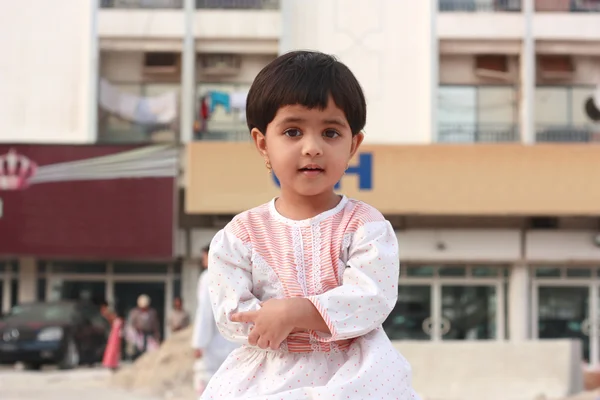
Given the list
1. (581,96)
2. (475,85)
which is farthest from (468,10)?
(581,96)

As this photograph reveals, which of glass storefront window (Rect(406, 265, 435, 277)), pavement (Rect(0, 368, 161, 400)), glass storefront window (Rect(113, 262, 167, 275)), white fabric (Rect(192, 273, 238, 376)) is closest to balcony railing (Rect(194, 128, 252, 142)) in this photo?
glass storefront window (Rect(113, 262, 167, 275))

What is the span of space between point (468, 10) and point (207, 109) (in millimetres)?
6406

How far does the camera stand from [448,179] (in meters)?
24.0

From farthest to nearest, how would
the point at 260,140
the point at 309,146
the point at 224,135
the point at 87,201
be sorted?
the point at 224,135 < the point at 87,201 < the point at 260,140 < the point at 309,146

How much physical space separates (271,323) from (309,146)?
499mm

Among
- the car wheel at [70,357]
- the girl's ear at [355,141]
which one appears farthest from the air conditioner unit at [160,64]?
the girl's ear at [355,141]

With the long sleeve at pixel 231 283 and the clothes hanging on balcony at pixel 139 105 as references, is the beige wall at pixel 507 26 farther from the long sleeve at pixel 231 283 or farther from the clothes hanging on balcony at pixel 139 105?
the long sleeve at pixel 231 283

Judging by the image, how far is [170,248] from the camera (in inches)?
952

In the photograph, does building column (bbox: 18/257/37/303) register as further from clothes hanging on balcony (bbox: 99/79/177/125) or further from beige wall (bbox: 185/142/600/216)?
beige wall (bbox: 185/142/600/216)

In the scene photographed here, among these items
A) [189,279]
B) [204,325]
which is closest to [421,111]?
[189,279]

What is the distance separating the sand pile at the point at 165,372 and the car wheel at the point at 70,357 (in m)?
3.22

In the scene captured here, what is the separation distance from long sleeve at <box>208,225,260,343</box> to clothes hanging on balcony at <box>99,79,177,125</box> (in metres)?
22.3

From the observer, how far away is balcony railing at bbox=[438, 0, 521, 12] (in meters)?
25.1

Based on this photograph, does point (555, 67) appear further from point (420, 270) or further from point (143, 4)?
point (143, 4)
